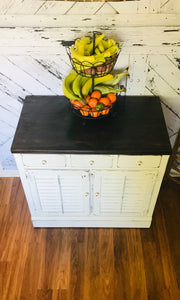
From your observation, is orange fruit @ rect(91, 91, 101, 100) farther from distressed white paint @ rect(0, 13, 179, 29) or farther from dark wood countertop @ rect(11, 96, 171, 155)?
distressed white paint @ rect(0, 13, 179, 29)

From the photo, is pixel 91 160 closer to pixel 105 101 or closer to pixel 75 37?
pixel 105 101

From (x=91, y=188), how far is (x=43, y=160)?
38 cm

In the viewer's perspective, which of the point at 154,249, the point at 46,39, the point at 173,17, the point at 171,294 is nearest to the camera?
the point at 173,17

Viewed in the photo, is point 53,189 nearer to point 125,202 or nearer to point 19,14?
point 125,202

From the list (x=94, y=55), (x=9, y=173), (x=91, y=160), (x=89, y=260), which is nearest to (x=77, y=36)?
(x=94, y=55)

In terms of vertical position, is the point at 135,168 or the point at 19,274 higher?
the point at 135,168

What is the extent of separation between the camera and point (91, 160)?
5.51ft

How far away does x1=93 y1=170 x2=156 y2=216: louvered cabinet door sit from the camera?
1777mm

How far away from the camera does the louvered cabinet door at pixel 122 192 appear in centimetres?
178

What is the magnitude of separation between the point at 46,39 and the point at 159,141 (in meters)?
0.91

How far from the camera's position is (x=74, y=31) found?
1.70 metres

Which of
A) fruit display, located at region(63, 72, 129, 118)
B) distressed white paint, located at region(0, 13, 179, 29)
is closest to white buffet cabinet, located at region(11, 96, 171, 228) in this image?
fruit display, located at region(63, 72, 129, 118)

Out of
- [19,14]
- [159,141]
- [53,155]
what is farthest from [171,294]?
[19,14]

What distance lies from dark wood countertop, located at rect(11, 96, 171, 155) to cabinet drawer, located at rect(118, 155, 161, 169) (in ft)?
0.16
